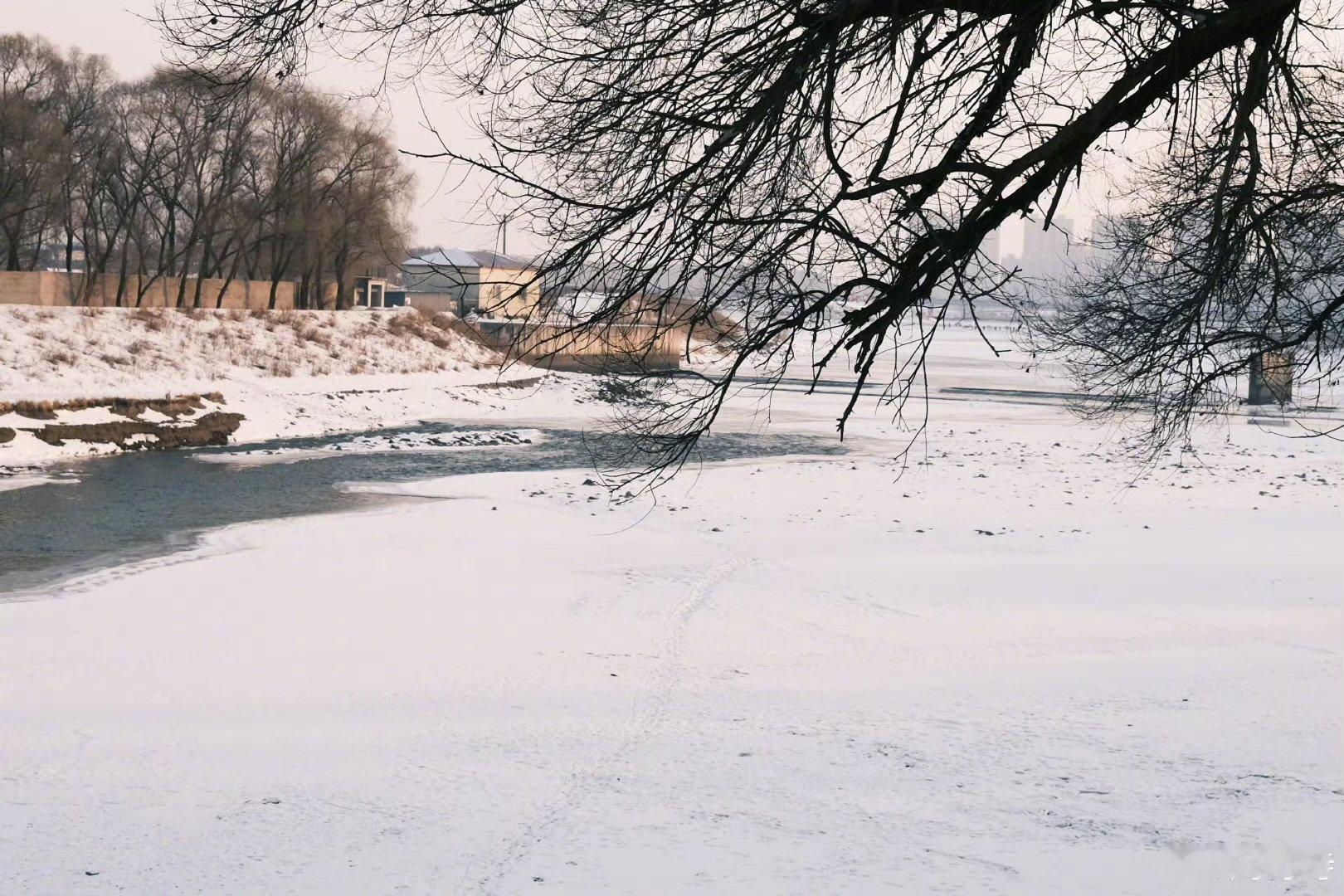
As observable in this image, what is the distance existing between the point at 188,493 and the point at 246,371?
19780 mm

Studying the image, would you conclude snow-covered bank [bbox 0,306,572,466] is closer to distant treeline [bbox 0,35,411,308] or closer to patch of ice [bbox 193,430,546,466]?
patch of ice [bbox 193,430,546,466]

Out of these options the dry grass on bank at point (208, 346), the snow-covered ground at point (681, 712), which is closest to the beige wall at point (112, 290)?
the dry grass on bank at point (208, 346)

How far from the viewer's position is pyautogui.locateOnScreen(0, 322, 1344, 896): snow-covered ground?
23.2 feet

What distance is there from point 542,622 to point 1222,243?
6401 mm

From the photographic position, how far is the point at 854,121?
6273mm

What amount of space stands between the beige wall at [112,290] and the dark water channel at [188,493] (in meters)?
25.0

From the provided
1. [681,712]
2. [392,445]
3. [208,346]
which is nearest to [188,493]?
[392,445]

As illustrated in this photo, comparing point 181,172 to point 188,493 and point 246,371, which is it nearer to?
point 246,371

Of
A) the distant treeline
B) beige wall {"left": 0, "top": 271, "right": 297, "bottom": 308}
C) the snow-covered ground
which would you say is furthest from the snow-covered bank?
the snow-covered ground

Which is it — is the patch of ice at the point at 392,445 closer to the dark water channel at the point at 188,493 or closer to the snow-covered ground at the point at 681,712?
the dark water channel at the point at 188,493

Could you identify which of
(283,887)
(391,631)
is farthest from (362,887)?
(391,631)

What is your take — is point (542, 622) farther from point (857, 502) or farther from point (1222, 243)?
point (857, 502)

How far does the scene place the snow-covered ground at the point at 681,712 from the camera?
7.07 m

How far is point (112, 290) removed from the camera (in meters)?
56.5
